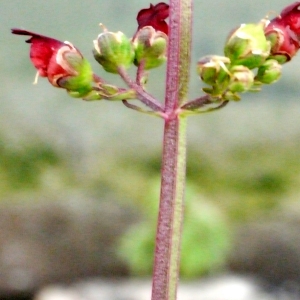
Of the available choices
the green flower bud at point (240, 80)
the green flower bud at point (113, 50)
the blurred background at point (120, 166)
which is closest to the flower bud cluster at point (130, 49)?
the green flower bud at point (113, 50)

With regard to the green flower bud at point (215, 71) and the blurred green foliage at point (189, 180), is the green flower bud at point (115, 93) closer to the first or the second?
the green flower bud at point (215, 71)

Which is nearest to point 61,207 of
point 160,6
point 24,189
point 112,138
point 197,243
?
point 24,189

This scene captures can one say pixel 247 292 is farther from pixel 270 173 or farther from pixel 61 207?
pixel 61 207

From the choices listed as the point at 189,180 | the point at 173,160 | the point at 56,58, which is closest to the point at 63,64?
the point at 56,58

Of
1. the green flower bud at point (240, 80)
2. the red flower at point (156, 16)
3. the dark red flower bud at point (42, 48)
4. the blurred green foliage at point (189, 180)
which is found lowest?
the blurred green foliage at point (189, 180)

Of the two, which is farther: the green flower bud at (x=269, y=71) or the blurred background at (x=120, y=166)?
the blurred background at (x=120, y=166)

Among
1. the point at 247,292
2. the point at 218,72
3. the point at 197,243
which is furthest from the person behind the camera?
the point at 247,292

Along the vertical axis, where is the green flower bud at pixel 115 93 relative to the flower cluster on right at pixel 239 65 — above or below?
below

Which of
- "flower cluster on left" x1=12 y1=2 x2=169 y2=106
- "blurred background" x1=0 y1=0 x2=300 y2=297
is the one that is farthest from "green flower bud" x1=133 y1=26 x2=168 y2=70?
"blurred background" x1=0 y1=0 x2=300 y2=297

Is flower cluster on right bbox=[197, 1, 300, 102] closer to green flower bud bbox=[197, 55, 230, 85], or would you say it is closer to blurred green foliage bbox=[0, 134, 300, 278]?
green flower bud bbox=[197, 55, 230, 85]
